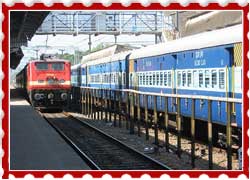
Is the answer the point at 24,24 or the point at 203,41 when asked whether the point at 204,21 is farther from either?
the point at 203,41

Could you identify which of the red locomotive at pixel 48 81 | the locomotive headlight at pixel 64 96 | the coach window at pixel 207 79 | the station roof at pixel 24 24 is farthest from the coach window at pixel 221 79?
the locomotive headlight at pixel 64 96

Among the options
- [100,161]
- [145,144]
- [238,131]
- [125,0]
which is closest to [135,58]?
[145,144]

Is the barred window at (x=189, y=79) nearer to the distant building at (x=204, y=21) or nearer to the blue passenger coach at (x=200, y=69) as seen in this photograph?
the blue passenger coach at (x=200, y=69)

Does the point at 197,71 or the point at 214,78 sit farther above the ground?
the point at 197,71

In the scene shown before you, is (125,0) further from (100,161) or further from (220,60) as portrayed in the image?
(100,161)

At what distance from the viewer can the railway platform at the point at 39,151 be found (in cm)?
945

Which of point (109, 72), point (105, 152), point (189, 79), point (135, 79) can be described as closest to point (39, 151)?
point (105, 152)

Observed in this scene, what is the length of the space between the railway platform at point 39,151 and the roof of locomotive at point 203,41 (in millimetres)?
4121

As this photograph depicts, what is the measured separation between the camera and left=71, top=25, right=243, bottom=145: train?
11.5m

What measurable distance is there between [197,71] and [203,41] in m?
0.81

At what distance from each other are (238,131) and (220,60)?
1.88 meters

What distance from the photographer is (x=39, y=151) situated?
11.5m

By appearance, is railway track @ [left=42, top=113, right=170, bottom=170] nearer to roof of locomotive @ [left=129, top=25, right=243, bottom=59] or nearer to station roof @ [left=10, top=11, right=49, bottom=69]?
roof of locomotive @ [left=129, top=25, right=243, bottom=59]

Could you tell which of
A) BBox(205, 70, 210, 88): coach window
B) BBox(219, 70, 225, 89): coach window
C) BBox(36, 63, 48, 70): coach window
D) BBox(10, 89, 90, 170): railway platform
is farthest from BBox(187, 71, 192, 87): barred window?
BBox(36, 63, 48, 70): coach window
